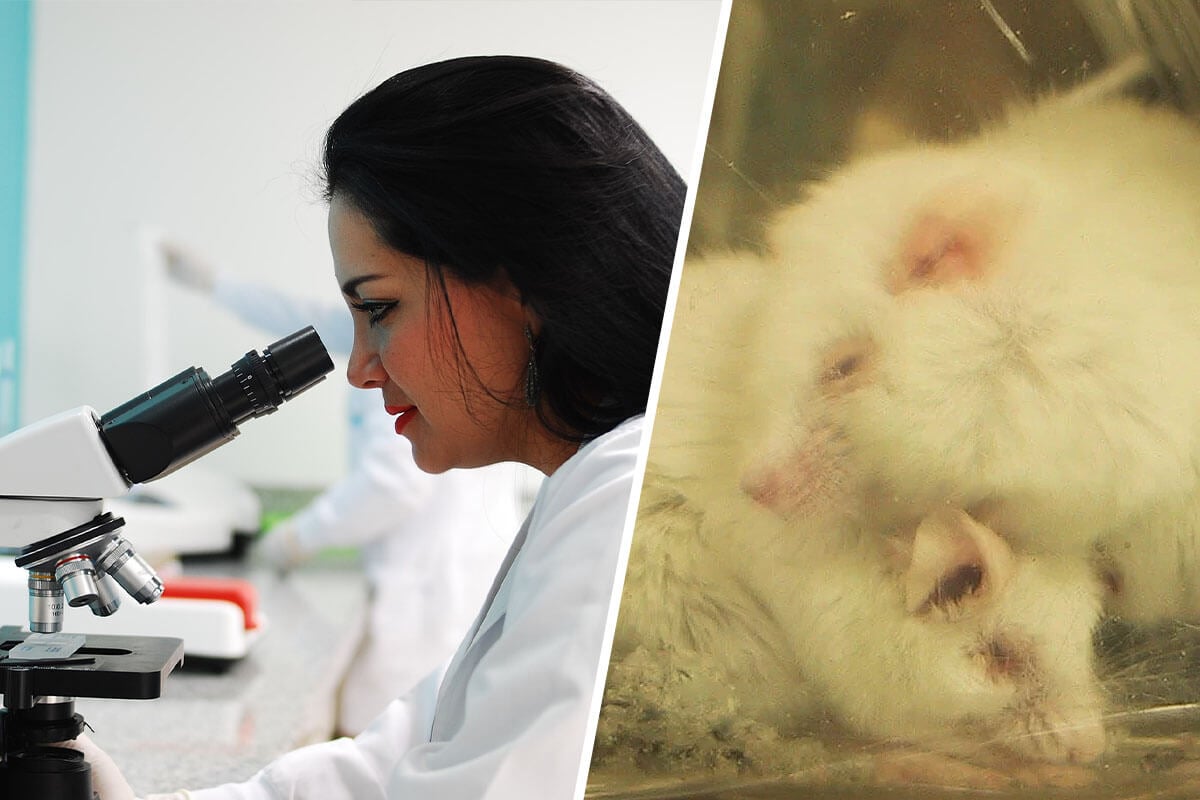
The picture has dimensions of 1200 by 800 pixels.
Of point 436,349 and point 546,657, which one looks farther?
point 436,349

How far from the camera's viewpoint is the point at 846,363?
3.33 feet

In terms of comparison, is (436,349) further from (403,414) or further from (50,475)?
(50,475)

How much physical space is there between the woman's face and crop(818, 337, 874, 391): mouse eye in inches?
13.8

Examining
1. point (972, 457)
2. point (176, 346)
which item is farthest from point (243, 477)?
point (972, 457)

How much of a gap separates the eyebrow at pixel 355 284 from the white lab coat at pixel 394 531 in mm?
935

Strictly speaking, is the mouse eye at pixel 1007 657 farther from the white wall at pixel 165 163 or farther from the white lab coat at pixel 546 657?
the white wall at pixel 165 163

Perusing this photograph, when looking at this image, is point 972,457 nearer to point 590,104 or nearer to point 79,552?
point 590,104

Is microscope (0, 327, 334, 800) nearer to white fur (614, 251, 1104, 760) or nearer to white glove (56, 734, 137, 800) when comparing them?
white glove (56, 734, 137, 800)

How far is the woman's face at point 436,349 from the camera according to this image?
28.5 inches

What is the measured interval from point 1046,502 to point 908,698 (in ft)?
0.72

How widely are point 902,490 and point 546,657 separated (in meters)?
0.52

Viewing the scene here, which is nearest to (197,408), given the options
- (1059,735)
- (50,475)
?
(50,475)

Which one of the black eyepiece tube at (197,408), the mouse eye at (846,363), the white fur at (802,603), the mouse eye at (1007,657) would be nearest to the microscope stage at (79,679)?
the black eyepiece tube at (197,408)

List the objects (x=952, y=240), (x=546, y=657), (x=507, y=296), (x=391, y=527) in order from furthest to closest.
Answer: (x=391, y=527) < (x=952, y=240) < (x=507, y=296) < (x=546, y=657)
